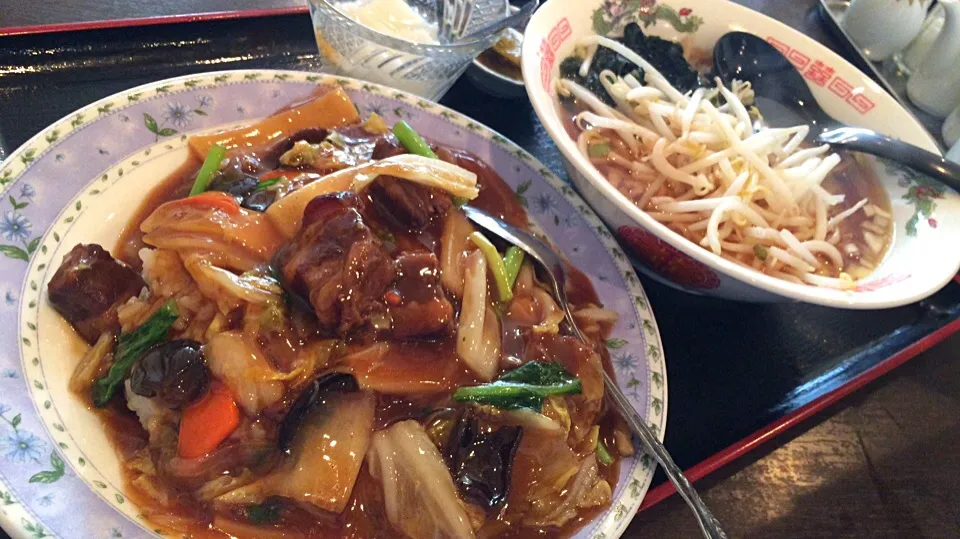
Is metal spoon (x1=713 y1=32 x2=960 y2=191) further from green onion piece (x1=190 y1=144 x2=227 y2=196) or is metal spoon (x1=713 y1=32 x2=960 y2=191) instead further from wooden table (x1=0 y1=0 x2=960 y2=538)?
green onion piece (x1=190 y1=144 x2=227 y2=196)

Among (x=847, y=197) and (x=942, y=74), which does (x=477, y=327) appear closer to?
(x=847, y=197)

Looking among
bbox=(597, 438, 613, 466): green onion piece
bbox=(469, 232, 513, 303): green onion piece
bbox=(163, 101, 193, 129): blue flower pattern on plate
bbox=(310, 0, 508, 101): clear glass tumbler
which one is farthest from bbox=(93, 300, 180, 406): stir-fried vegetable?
bbox=(310, 0, 508, 101): clear glass tumbler

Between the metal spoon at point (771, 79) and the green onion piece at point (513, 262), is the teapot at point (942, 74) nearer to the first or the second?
the metal spoon at point (771, 79)

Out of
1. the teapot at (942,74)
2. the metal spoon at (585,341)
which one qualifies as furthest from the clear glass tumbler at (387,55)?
the teapot at (942,74)

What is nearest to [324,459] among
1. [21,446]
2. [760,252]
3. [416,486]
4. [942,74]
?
[416,486]

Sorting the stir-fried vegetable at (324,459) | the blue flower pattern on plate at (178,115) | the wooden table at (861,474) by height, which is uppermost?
the blue flower pattern on plate at (178,115)

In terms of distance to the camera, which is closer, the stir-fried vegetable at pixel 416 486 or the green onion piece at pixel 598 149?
the stir-fried vegetable at pixel 416 486

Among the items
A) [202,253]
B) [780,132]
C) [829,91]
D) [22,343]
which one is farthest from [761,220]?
[22,343]
